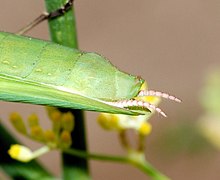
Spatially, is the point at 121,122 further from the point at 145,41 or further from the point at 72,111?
the point at 145,41

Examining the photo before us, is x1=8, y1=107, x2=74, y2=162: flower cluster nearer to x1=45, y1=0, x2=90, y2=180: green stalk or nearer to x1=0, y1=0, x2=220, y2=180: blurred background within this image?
x1=45, y1=0, x2=90, y2=180: green stalk

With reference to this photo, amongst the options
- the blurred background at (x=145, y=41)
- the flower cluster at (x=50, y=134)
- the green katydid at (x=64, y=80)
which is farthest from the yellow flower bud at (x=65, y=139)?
the blurred background at (x=145, y=41)

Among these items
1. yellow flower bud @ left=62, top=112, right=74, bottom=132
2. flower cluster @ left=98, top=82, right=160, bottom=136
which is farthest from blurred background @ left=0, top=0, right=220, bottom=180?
yellow flower bud @ left=62, top=112, right=74, bottom=132

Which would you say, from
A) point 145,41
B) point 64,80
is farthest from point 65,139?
point 145,41

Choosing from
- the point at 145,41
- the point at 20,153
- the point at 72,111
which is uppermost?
the point at 145,41

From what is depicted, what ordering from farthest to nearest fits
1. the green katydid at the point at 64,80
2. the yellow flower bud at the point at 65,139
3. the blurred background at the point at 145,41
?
the blurred background at the point at 145,41 → the yellow flower bud at the point at 65,139 → the green katydid at the point at 64,80

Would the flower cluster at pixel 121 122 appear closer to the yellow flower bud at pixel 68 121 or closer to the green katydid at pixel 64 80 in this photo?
the yellow flower bud at pixel 68 121

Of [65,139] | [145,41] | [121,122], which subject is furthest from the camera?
[145,41]
